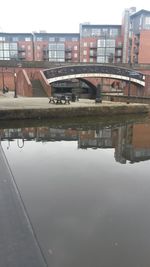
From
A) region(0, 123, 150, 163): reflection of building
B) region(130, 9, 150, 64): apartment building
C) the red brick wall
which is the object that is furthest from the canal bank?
region(130, 9, 150, 64): apartment building

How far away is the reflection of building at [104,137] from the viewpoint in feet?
31.3

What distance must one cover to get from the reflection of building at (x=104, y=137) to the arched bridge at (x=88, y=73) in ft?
69.9

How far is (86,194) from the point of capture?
17.9 ft

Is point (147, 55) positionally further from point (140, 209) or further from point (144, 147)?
point (140, 209)

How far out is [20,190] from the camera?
5.47 m

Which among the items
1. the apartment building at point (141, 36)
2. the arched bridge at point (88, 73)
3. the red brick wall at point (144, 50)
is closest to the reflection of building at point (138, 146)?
the arched bridge at point (88, 73)

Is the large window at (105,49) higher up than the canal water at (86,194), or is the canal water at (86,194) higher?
the large window at (105,49)

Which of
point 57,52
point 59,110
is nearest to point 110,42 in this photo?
point 57,52

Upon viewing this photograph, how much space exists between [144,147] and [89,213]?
6.28 m

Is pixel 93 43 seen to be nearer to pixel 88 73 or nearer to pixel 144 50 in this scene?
pixel 144 50

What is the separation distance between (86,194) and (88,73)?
105ft

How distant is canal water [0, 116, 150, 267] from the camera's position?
3.62 metres

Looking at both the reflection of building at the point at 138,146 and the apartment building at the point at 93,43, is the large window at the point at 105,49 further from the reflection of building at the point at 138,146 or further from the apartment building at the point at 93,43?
the reflection of building at the point at 138,146

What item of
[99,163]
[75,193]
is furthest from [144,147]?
[75,193]
